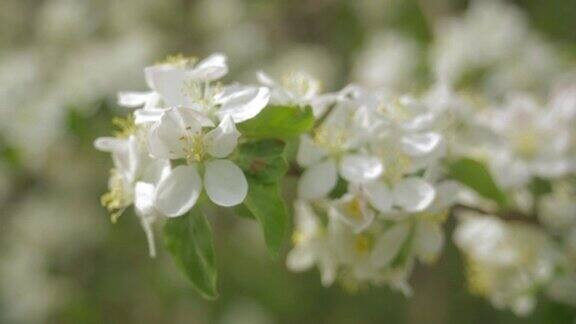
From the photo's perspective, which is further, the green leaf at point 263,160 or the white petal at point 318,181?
the white petal at point 318,181

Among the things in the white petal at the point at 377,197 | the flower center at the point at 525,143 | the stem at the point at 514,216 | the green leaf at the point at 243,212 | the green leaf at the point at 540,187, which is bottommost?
the green leaf at the point at 540,187

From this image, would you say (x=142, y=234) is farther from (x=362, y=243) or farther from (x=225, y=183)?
(x=225, y=183)

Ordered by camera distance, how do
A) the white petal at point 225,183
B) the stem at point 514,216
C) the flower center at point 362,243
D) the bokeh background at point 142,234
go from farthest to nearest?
1. the bokeh background at point 142,234
2. the stem at point 514,216
3. the flower center at point 362,243
4. the white petal at point 225,183

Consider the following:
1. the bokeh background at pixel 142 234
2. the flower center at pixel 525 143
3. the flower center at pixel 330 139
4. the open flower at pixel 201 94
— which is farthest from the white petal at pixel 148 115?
the bokeh background at pixel 142 234

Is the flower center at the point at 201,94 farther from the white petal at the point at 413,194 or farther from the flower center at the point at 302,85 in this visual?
the white petal at the point at 413,194

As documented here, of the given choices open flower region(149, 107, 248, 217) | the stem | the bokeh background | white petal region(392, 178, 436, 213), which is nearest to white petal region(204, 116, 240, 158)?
open flower region(149, 107, 248, 217)

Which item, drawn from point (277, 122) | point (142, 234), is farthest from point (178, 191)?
point (142, 234)
